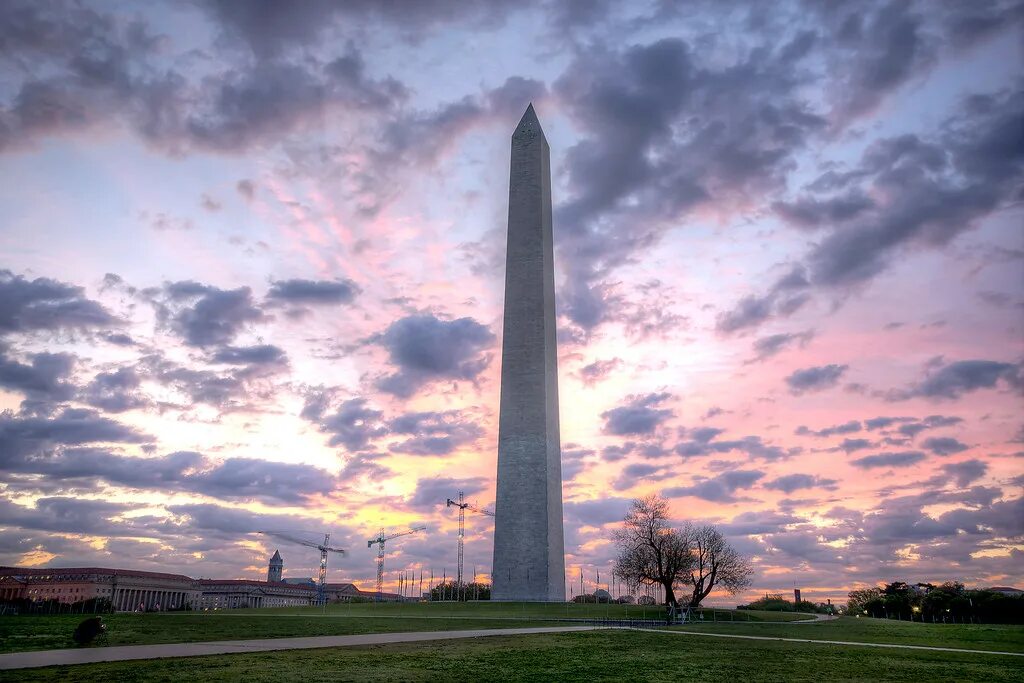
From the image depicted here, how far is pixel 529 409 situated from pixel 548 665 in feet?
139

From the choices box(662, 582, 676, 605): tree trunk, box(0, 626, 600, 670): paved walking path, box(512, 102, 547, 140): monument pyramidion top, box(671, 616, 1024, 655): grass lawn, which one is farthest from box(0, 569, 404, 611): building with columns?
box(0, 626, 600, 670): paved walking path

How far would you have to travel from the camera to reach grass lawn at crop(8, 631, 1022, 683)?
966 centimetres

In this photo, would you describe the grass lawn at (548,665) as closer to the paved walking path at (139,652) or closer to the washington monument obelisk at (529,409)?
the paved walking path at (139,652)

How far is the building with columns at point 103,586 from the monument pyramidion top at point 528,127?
13009cm

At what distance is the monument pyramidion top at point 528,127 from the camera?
194 feet

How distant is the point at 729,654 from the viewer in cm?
1580

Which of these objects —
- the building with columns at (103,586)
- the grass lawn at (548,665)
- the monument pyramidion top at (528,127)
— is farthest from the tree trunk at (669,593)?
the building with columns at (103,586)

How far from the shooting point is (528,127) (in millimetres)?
59688

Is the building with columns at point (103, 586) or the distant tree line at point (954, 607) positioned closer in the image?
Answer: the distant tree line at point (954, 607)

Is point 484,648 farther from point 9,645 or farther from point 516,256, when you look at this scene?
point 516,256

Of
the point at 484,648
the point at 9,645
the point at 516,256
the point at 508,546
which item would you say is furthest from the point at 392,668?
the point at 516,256

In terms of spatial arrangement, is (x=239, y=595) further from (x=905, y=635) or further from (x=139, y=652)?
(x=139, y=652)

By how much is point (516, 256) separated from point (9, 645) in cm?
4544

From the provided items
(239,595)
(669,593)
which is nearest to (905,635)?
(669,593)
